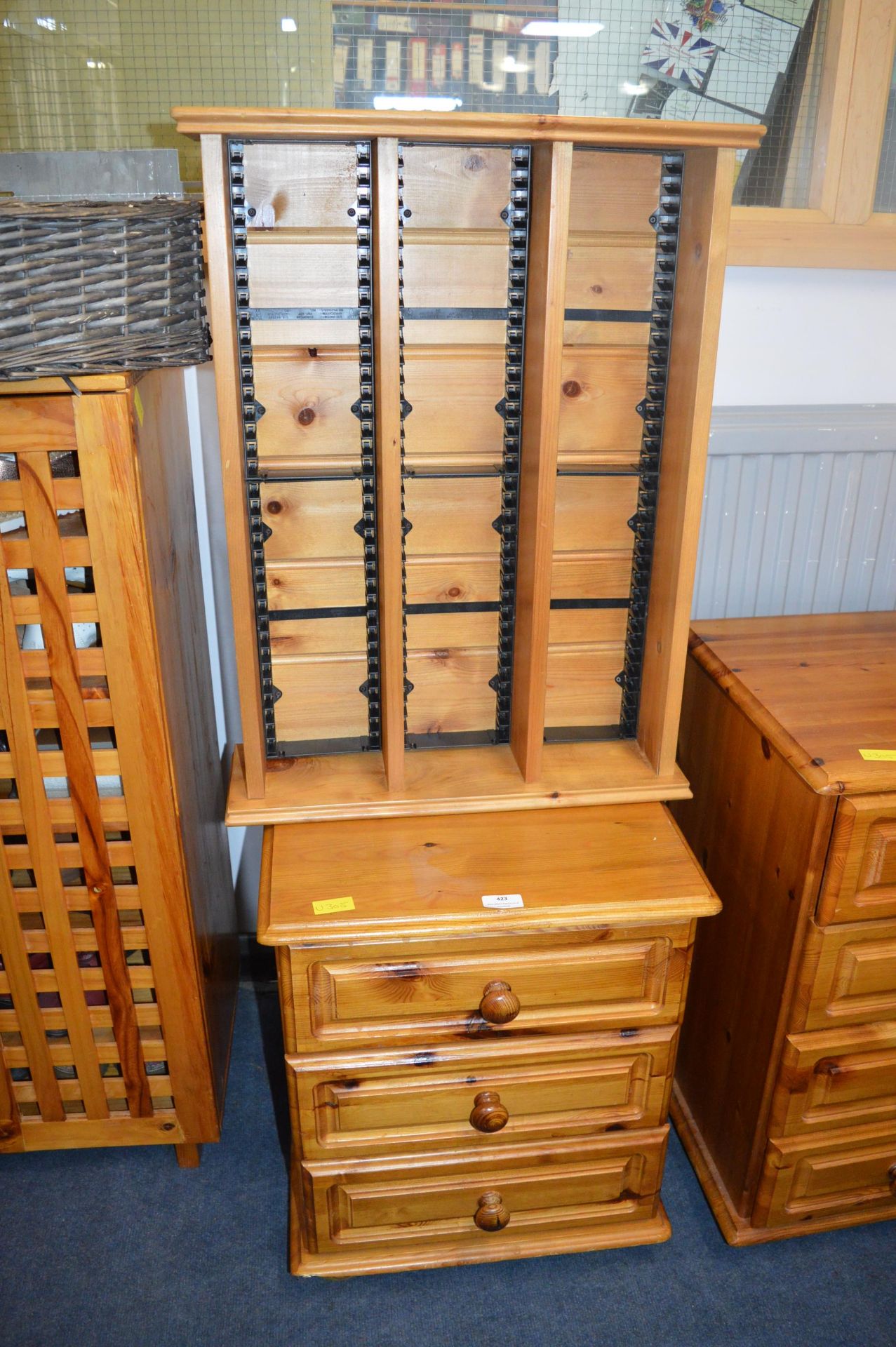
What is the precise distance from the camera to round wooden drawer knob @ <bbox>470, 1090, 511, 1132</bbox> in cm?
138

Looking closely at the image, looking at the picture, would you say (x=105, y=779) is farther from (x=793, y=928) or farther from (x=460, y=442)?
(x=793, y=928)

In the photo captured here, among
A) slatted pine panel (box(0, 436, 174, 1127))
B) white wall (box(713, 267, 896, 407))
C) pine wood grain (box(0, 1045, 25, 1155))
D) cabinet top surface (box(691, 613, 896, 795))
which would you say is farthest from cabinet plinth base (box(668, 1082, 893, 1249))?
white wall (box(713, 267, 896, 407))

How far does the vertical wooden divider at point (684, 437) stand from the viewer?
125cm

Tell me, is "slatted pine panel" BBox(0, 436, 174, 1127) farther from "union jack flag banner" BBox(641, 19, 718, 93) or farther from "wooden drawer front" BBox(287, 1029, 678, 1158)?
"union jack flag banner" BBox(641, 19, 718, 93)

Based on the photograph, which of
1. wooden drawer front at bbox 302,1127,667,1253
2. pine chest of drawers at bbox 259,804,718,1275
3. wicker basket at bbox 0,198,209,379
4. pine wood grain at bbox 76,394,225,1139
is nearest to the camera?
wicker basket at bbox 0,198,209,379

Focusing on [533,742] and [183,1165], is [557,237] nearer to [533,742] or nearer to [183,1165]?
[533,742]

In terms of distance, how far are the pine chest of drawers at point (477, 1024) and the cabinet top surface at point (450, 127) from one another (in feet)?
3.08

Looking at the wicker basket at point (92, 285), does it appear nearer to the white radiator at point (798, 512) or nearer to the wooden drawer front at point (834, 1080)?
the white radiator at point (798, 512)

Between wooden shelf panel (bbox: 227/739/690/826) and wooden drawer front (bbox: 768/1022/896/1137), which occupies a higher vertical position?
wooden shelf panel (bbox: 227/739/690/826)

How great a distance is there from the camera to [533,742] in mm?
1472

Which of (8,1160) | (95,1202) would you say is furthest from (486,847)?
(8,1160)

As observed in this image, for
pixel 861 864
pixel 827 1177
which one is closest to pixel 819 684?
pixel 861 864

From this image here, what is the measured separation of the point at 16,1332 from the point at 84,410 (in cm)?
136

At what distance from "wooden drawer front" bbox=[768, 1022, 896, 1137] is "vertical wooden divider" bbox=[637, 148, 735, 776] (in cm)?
47
